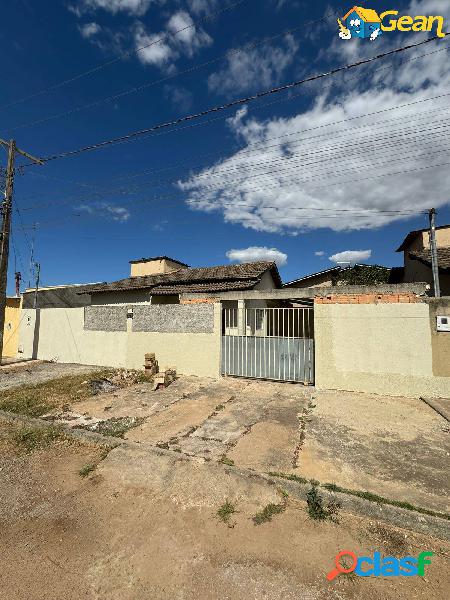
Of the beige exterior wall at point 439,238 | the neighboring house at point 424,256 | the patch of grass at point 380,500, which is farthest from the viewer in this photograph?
the beige exterior wall at point 439,238

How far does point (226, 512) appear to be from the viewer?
10.1 feet

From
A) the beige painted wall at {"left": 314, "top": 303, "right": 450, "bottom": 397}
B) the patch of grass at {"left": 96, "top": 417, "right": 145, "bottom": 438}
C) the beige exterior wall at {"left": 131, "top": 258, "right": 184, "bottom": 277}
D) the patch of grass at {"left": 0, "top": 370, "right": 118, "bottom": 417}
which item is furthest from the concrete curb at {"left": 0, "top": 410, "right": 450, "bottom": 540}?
the beige exterior wall at {"left": 131, "top": 258, "right": 184, "bottom": 277}

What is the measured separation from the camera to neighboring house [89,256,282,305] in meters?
14.5

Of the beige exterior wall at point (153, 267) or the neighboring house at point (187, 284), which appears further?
the beige exterior wall at point (153, 267)

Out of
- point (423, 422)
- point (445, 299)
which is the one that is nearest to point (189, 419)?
point (423, 422)

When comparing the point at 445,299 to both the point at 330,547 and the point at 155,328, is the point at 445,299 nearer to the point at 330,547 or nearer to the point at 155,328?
the point at 330,547

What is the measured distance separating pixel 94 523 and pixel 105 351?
9117mm

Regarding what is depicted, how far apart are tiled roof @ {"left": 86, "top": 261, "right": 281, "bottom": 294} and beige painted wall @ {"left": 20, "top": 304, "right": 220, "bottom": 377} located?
4549 millimetres

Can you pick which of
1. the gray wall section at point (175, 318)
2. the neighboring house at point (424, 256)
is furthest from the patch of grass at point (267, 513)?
the neighboring house at point (424, 256)

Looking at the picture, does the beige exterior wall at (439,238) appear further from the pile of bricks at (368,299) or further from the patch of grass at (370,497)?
the patch of grass at (370,497)

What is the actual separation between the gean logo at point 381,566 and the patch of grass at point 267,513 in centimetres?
70

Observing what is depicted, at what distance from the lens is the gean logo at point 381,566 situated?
2.37 metres

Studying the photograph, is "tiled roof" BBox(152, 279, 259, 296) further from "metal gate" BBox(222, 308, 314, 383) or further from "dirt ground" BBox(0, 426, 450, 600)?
"dirt ground" BBox(0, 426, 450, 600)

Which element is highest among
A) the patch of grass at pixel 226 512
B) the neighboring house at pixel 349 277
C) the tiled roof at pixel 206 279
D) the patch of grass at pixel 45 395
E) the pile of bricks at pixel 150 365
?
the neighboring house at pixel 349 277
